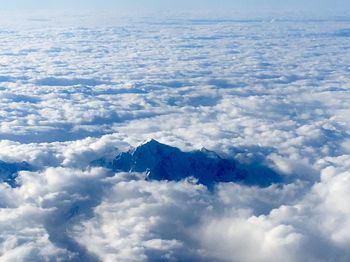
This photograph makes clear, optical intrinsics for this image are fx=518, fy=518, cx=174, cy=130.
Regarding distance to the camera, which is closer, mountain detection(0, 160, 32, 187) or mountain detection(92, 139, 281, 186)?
mountain detection(0, 160, 32, 187)

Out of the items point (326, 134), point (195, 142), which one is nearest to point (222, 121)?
point (195, 142)

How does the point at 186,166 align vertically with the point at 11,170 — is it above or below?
above

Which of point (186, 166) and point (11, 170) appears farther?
point (186, 166)

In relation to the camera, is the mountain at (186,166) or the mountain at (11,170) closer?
the mountain at (11,170)
